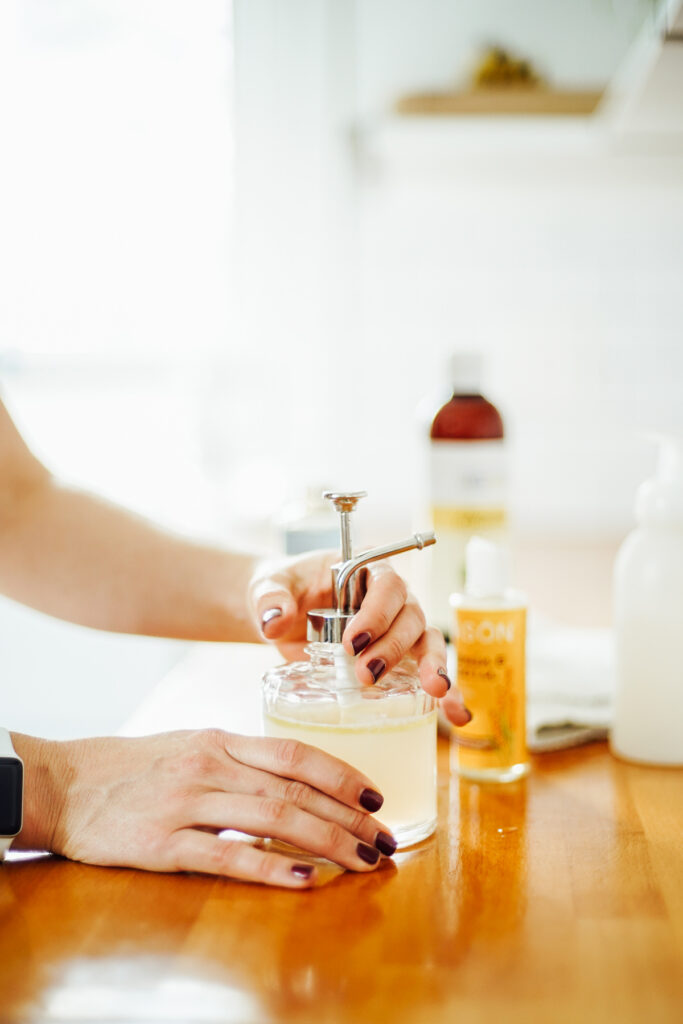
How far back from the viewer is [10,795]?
1.98 ft

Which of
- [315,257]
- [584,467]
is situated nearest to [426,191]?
[315,257]

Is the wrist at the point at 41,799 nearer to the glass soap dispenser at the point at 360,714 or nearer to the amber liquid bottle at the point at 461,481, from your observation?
the glass soap dispenser at the point at 360,714

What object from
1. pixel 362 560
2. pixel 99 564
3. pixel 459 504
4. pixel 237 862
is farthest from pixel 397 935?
pixel 99 564

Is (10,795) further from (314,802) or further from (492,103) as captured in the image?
(492,103)

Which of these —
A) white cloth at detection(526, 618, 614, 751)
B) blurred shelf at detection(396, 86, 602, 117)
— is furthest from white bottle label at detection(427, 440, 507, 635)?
blurred shelf at detection(396, 86, 602, 117)

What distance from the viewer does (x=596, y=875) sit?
0.62m

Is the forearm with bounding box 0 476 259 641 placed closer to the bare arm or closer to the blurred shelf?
the bare arm

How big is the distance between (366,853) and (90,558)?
0.55 meters

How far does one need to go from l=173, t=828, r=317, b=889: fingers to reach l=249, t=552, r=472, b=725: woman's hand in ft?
0.37

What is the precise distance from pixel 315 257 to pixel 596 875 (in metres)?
2.13

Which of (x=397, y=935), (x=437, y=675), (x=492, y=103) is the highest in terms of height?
(x=492, y=103)

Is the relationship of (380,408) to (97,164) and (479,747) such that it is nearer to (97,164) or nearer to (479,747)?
(97,164)

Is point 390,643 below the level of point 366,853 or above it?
above

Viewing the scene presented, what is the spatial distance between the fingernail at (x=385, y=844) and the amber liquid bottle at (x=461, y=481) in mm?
385
